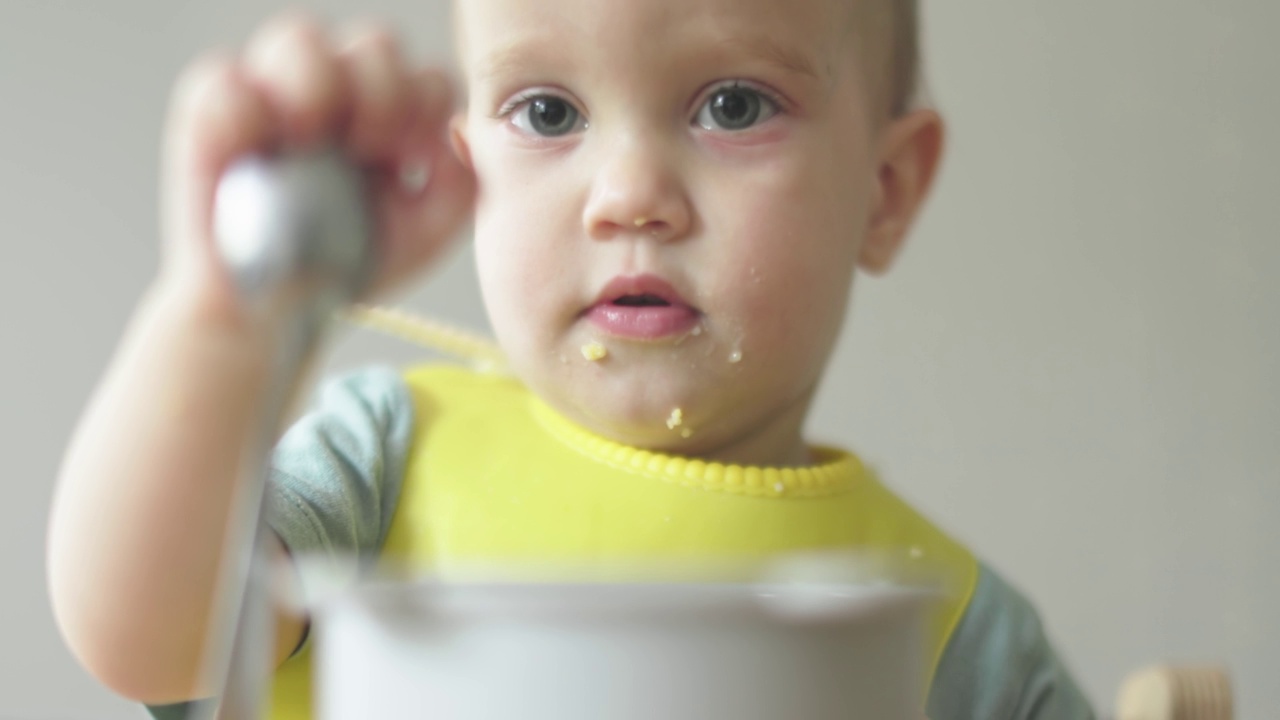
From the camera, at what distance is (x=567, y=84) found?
1.92 feet

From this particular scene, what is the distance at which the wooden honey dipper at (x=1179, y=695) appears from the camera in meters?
0.55

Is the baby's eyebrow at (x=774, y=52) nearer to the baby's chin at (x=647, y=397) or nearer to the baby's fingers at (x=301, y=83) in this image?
the baby's chin at (x=647, y=397)

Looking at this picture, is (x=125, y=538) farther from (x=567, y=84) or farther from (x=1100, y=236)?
(x=1100, y=236)

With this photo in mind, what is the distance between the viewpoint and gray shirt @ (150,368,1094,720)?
57cm

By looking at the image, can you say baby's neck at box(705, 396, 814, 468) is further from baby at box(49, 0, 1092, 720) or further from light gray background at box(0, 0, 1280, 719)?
light gray background at box(0, 0, 1280, 719)

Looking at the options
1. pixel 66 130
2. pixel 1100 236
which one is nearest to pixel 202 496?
pixel 66 130

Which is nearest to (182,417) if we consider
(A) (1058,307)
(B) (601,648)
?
(B) (601,648)

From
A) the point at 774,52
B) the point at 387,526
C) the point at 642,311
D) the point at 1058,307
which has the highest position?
the point at 774,52

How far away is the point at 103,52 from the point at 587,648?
3.95 ft

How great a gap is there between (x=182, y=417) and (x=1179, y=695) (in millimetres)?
425

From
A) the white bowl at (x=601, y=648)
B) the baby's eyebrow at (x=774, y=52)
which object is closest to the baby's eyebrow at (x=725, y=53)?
the baby's eyebrow at (x=774, y=52)

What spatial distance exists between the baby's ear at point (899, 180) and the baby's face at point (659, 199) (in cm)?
9

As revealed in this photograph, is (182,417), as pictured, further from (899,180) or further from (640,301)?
(899,180)

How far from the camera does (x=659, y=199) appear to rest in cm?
56
